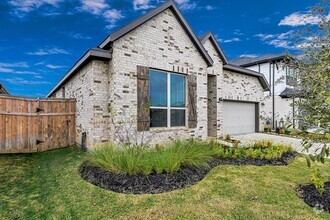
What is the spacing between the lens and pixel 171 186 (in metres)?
3.94

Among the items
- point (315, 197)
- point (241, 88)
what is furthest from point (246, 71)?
point (315, 197)

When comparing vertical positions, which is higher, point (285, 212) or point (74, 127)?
point (74, 127)

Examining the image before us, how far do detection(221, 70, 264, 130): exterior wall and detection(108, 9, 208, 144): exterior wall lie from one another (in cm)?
321

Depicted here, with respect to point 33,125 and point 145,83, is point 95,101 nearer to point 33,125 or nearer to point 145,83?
point 145,83

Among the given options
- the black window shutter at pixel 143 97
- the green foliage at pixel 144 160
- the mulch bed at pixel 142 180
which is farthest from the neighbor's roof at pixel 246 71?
the mulch bed at pixel 142 180

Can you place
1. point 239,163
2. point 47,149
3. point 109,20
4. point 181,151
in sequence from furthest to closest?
point 109,20
point 47,149
point 239,163
point 181,151

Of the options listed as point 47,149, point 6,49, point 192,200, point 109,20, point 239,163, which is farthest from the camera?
point 6,49

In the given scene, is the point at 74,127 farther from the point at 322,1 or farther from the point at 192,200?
the point at 322,1

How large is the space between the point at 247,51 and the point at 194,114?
56.1 ft

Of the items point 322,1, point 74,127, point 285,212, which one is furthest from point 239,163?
point 74,127

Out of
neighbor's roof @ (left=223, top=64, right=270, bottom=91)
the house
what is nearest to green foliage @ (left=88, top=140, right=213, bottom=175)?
the house

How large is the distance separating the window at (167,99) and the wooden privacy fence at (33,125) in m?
4.02

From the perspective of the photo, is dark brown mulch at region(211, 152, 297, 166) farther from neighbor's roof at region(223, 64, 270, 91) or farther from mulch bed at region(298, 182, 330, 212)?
neighbor's roof at region(223, 64, 270, 91)

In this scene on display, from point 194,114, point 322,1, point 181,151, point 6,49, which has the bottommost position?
point 181,151
